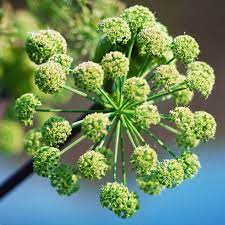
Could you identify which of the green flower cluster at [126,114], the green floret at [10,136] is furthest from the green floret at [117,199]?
the green floret at [10,136]

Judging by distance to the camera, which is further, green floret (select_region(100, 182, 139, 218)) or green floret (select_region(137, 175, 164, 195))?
green floret (select_region(137, 175, 164, 195))

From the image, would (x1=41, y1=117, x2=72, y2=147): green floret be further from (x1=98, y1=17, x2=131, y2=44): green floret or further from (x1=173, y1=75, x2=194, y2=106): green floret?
(x1=173, y1=75, x2=194, y2=106): green floret

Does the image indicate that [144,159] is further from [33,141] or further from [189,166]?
[33,141]

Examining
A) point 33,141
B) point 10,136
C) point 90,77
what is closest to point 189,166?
point 90,77

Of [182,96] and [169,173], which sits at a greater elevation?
[182,96]

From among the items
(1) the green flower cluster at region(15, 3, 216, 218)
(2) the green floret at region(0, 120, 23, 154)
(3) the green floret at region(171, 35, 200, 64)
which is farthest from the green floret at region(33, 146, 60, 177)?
(2) the green floret at region(0, 120, 23, 154)

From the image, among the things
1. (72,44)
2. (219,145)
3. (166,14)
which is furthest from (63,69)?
(166,14)
